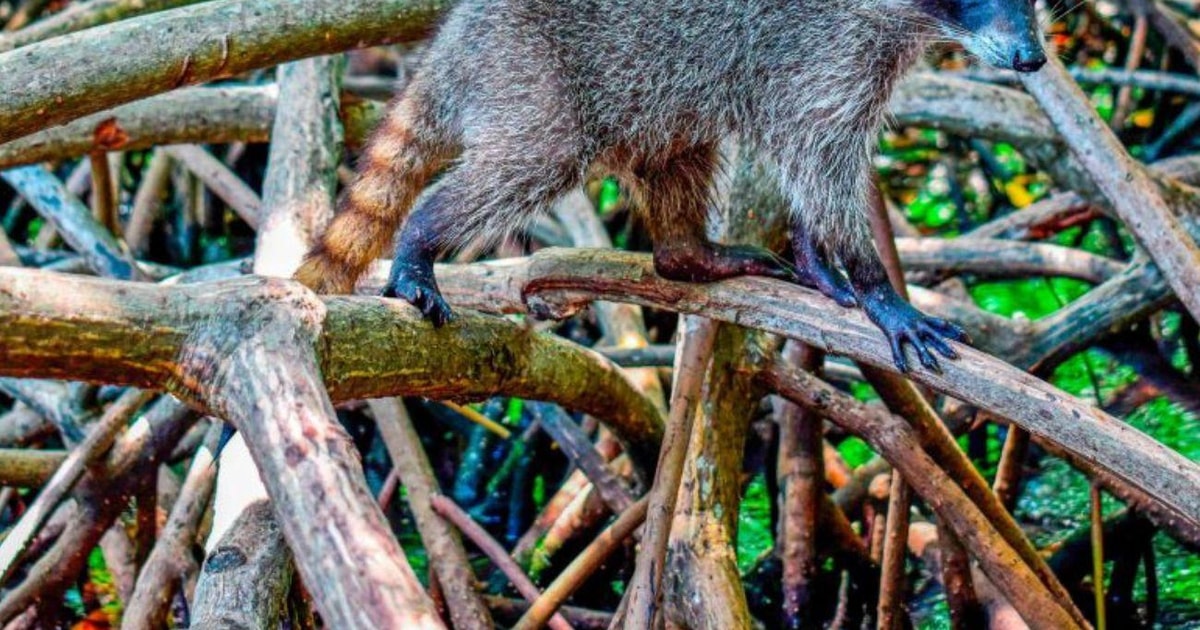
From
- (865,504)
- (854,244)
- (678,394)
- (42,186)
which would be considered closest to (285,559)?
(678,394)

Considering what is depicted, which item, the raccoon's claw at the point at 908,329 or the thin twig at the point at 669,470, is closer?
the raccoon's claw at the point at 908,329

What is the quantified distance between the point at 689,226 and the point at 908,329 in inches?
41.9

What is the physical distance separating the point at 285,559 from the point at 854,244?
82.5 inches

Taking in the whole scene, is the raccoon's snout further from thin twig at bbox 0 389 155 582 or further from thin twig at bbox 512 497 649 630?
thin twig at bbox 0 389 155 582

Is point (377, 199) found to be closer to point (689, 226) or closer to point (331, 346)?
point (689, 226)

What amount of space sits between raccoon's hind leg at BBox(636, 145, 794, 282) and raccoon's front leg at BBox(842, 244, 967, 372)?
227 mm

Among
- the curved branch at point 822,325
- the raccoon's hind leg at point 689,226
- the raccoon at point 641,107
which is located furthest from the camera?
the raccoon at point 641,107

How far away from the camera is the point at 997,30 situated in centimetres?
429

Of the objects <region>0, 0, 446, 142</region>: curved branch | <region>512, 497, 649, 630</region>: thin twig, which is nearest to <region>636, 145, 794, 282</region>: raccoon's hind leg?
<region>512, 497, 649, 630</region>: thin twig

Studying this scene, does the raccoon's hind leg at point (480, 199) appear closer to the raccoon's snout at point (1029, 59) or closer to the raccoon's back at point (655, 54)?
the raccoon's back at point (655, 54)

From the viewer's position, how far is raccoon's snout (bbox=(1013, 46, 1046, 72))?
4.16m

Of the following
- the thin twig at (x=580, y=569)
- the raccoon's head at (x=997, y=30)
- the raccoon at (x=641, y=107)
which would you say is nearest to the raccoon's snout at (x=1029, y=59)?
the raccoon's head at (x=997, y=30)

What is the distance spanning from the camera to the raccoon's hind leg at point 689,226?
455 centimetres

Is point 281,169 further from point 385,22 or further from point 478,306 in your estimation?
point 478,306
